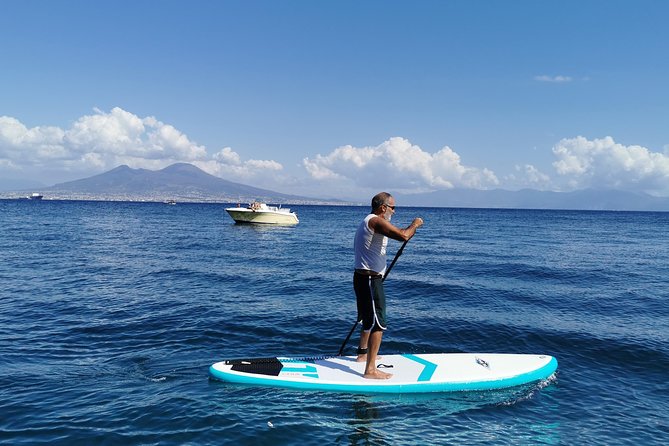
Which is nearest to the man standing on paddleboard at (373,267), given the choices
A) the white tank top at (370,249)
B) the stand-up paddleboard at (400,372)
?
the white tank top at (370,249)

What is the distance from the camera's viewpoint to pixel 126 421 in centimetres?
698

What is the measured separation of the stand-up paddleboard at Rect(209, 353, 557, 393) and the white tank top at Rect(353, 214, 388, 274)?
2194 mm

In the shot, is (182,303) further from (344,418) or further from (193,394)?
(344,418)

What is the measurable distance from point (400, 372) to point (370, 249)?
269 cm

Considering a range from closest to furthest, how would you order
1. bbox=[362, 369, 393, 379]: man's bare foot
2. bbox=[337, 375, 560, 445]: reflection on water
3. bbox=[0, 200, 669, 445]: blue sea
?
bbox=[337, 375, 560, 445]: reflection on water < bbox=[0, 200, 669, 445]: blue sea < bbox=[362, 369, 393, 379]: man's bare foot

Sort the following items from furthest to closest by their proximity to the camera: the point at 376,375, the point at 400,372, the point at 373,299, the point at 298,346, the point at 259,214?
the point at 259,214, the point at 298,346, the point at 400,372, the point at 376,375, the point at 373,299

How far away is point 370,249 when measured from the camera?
26.5 feet

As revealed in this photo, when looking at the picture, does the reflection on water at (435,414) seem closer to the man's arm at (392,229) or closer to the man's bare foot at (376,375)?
the man's bare foot at (376,375)

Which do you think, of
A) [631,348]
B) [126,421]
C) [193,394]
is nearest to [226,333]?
[193,394]

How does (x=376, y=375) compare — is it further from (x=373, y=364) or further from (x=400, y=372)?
(x=400, y=372)

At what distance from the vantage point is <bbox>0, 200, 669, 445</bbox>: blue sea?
701 centimetres

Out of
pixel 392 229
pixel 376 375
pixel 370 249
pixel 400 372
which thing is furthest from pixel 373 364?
pixel 392 229

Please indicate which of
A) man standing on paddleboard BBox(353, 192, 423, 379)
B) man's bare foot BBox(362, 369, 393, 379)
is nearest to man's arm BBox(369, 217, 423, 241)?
man standing on paddleboard BBox(353, 192, 423, 379)

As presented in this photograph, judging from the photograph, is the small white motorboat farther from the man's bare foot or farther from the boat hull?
the man's bare foot
